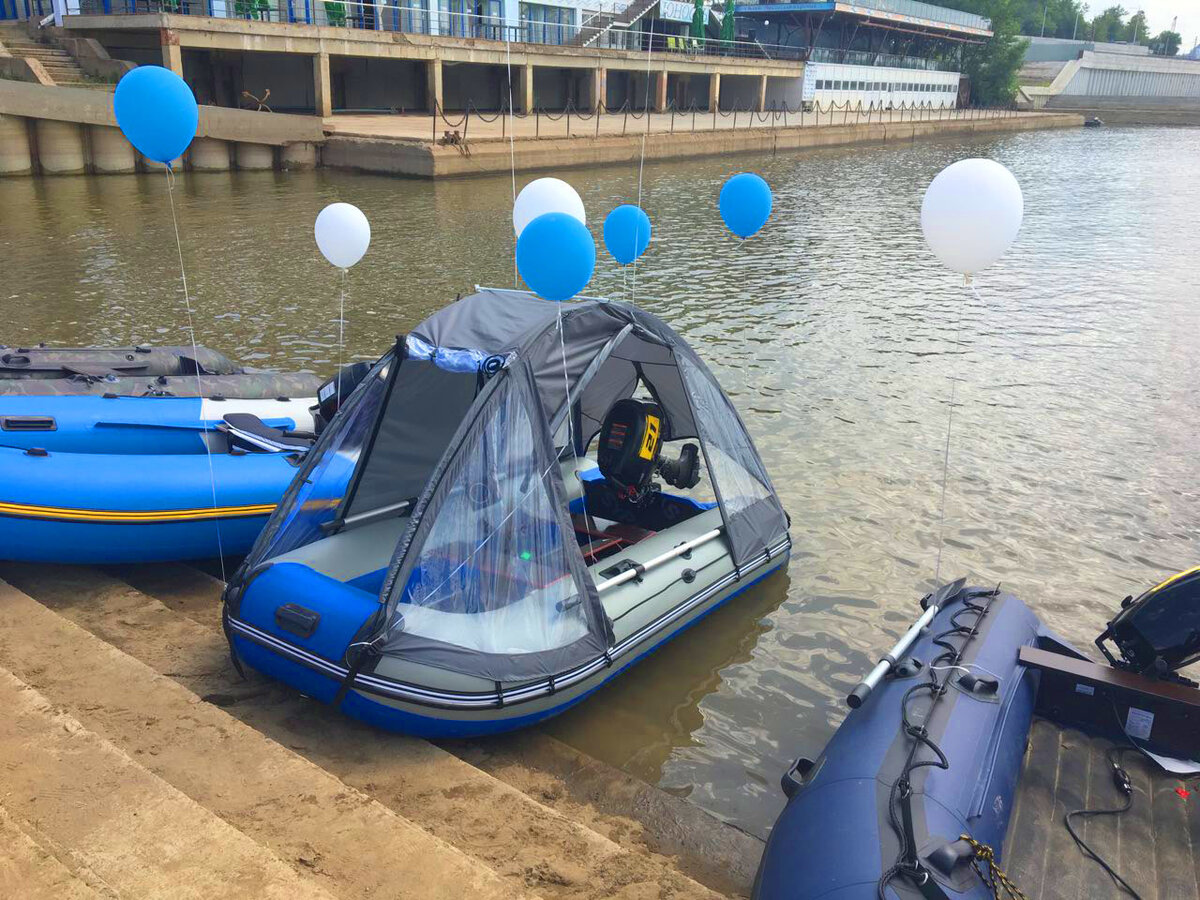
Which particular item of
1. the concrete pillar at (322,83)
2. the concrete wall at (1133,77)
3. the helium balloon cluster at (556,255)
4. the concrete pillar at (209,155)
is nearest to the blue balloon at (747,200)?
the helium balloon cluster at (556,255)

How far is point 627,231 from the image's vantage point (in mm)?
7137

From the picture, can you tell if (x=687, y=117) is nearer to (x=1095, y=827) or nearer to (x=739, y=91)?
(x=739, y=91)

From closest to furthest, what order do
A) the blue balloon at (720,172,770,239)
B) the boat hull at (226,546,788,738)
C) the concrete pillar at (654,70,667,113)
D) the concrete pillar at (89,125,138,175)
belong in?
the boat hull at (226,546,788,738), the blue balloon at (720,172,770,239), the concrete pillar at (89,125,138,175), the concrete pillar at (654,70,667,113)

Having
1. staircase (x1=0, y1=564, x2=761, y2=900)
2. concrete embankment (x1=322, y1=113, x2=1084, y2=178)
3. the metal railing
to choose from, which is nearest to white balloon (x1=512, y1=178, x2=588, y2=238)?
staircase (x1=0, y1=564, x2=761, y2=900)

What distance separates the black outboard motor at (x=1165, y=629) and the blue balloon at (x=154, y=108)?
20.3 feet

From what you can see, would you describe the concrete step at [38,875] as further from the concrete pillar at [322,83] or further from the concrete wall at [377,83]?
the concrete wall at [377,83]

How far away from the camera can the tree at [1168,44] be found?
366 feet

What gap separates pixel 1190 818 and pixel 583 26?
1653 inches

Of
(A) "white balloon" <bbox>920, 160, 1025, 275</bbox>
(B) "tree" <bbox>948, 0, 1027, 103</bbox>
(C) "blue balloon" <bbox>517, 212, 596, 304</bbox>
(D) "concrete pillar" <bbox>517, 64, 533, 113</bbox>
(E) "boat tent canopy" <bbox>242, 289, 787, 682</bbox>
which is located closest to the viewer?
(E) "boat tent canopy" <bbox>242, 289, 787, 682</bbox>

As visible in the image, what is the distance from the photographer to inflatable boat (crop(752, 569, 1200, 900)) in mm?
3398

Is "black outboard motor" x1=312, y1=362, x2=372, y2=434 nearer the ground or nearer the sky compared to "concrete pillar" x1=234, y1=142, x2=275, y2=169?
nearer the ground

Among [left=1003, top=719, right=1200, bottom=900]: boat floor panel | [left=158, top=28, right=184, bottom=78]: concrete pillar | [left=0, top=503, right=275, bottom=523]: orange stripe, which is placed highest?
[left=158, top=28, right=184, bottom=78]: concrete pillar

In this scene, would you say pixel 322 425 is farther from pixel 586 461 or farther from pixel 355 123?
pixel 355 123

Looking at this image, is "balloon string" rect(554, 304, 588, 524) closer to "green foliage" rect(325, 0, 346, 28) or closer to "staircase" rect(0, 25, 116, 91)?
"staircase" rect(0, 25, 116, 91)
